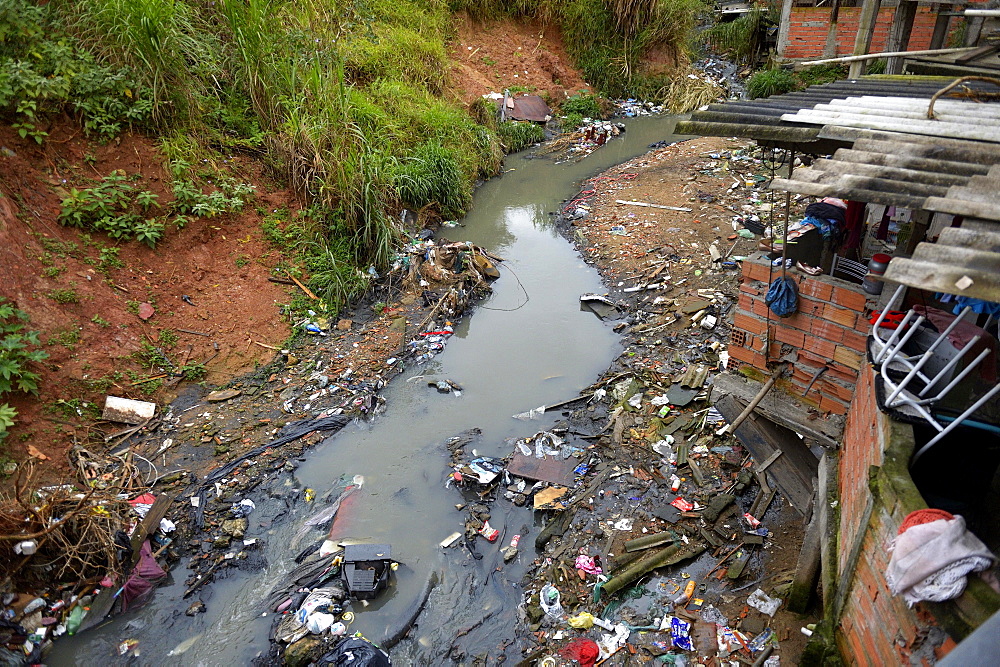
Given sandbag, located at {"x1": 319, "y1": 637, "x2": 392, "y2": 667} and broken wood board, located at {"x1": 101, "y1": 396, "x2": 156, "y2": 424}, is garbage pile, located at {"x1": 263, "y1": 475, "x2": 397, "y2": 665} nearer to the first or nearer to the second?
sandbag, located at {"x1": 319, "y1": 637, "x2": 392, "y2": 667}

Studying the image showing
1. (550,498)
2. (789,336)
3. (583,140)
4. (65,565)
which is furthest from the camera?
(583,140)

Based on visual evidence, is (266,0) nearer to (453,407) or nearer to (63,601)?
(453,407)

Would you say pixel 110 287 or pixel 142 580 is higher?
pixel 110 287

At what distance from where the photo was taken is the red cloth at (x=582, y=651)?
3.54 m

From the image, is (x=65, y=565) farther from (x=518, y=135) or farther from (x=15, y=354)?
(x=518, y=135)

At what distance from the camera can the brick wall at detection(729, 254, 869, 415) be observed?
3520 millimetres

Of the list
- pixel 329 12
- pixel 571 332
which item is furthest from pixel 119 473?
pixel 329 12

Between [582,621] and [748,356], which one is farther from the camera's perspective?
[748,356]

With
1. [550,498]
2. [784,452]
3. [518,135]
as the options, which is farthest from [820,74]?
[550,498]

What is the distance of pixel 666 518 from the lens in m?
4.39

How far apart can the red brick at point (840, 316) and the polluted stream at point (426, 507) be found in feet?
8.65

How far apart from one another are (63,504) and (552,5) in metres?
15.7

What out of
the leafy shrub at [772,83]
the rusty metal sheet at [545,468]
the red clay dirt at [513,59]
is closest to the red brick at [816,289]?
the rusty metal sheet at [545,468]

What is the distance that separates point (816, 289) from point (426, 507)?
338cm
